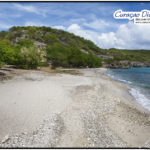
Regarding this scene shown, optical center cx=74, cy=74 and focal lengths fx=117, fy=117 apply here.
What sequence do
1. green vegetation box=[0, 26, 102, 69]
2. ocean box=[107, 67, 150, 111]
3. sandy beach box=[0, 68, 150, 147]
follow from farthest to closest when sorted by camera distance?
green vegetation box=[0, 26, 102, 69], ocean box=[107, 67, 150, 111], sandy beach box=[0, 68, 150, 147]

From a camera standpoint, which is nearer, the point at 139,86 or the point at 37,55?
the point at 139,86

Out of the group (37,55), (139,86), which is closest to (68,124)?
(139,86)

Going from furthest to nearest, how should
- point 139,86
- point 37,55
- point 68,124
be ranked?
1. point 37,55
2. point 139,86
3. point 68,124

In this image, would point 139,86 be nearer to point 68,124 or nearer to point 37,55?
point 68,124

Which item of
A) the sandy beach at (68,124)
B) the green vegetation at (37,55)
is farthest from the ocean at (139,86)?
the green vegetation at (37,55)

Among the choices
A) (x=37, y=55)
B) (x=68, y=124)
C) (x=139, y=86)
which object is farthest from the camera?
(x=37, y=55)

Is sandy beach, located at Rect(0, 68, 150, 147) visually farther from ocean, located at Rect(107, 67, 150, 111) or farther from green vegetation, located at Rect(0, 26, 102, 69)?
green vegetation, located at Rect(0, 26, 102, 69)

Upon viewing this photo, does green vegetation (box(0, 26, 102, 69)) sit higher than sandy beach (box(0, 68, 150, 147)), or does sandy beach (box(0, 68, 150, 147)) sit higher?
green vegetation (box(0, 26, 102, 69))

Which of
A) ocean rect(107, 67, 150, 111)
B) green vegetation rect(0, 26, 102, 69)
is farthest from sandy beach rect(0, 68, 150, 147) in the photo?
green vegetation rect(0, 26, 102, 69)

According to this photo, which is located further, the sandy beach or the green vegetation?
the green vegetation

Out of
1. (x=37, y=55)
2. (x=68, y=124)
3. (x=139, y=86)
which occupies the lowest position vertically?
(x=139, y=86)

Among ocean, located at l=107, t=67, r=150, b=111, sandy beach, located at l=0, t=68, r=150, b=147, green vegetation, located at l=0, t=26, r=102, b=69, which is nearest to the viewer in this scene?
sandy beach, located at l=0, t=68, r=150, b=147

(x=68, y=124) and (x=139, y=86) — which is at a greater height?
(x=68, y=124)

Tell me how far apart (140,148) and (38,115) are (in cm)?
707
